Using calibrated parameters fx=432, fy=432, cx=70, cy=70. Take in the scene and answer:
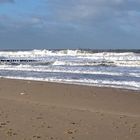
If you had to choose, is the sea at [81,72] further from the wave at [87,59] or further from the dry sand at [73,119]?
the dry sand at [73,119]

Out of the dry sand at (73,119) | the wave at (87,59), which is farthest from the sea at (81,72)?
the dry sand at (73,119)

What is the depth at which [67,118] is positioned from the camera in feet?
30.5

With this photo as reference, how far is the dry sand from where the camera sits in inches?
304

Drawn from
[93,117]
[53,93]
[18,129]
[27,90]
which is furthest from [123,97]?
[18,129]

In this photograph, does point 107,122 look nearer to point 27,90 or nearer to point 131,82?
point 27,90

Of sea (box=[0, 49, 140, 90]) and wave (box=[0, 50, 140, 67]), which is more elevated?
wave (box=[0, 50, 140, 67])

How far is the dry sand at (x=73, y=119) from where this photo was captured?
771 cm

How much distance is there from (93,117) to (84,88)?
7.51 metres

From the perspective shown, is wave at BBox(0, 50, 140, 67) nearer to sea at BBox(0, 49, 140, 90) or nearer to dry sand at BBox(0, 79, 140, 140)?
sea at BBox(0, 49, 140, 90)

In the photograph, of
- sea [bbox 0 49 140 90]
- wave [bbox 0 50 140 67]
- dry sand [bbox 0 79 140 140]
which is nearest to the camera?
dry sand [bbox 0 79 140 140]

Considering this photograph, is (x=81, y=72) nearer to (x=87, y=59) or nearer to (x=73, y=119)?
(x=73, y=119)

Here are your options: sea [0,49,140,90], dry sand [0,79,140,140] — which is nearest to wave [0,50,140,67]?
sea [0,49,140,90]

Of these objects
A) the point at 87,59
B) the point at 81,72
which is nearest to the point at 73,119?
the point at 81,72

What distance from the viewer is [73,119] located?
30.1 ft
